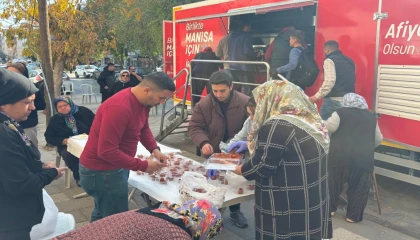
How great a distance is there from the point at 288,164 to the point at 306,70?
3447 mm

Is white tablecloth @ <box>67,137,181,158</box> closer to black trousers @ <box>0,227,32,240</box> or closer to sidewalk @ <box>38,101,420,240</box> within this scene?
sidewalk @ <box>38,101,420,240</box>

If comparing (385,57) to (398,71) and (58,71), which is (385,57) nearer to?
(398,71)

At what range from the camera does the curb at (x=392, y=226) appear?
391 centimetres

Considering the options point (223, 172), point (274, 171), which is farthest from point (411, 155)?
point (274, 171)

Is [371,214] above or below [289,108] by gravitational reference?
below

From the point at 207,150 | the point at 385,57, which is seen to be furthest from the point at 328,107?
the point at 207,150

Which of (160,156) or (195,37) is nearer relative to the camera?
(160,156)

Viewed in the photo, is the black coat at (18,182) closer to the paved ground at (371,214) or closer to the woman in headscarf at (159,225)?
the woman in headscarf at (159,225)

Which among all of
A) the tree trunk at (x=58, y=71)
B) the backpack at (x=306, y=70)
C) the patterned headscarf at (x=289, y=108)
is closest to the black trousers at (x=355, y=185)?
the backpack at (x=306, y=70)

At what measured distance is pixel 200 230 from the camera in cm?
197

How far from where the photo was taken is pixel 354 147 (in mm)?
4035

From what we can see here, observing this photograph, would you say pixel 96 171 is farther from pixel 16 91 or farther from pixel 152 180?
pixel 16 91

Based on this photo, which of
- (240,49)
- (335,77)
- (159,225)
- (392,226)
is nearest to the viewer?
(159,225)

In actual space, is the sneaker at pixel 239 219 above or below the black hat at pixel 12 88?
below
